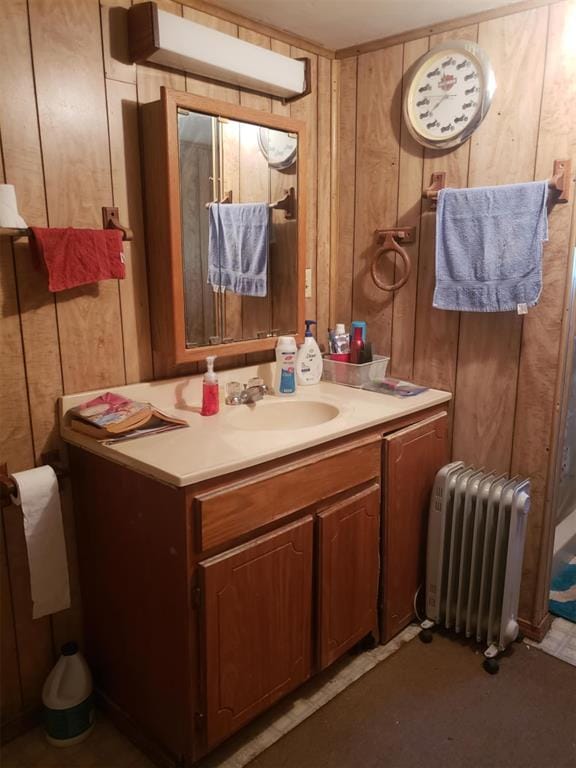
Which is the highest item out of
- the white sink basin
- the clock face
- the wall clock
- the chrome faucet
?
the wall clock

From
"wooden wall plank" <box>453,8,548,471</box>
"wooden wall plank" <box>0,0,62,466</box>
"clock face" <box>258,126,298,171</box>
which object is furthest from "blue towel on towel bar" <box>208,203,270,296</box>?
"wooden wall plank" <box>453,8,548,471</box>

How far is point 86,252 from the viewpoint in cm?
158

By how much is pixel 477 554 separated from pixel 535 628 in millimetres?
364

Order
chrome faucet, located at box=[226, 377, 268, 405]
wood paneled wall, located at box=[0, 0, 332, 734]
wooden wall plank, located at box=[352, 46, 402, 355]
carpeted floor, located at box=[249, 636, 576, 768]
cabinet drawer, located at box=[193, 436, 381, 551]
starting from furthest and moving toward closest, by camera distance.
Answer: wooden wall plank, located at box=[352, 46, 402, 355] → chrome faucet, located at box=[226, 377, 268, 405] → carpeted floor, located at box=[249, 636, 576, 768] → wood paneled wall, located at box=[0, 0, 332, 734] → cabinet drawer, located at box=[193, 436, 381, 551]

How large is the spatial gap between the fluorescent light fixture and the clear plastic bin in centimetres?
97

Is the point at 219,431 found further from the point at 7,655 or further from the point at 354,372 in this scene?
the point at 7,655

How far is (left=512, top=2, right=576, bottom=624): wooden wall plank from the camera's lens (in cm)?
179

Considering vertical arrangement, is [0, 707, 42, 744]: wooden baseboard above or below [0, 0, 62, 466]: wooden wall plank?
below

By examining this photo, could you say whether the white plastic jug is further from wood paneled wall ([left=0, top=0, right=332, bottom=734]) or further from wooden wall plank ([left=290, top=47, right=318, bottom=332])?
wooden wall plank ([left=290, top=47, right=318, bottom=332])

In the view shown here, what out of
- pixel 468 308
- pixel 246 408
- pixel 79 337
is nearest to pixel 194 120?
pixel 79 337

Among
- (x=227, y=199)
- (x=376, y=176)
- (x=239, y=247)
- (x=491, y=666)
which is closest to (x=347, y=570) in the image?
(x=491, y=666)

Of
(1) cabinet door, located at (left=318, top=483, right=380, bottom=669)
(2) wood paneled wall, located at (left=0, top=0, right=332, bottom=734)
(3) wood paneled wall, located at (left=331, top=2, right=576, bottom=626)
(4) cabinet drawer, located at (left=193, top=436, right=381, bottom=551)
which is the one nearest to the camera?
(4) cabinet drawer, located at (left=193, top=436, right=381, bottom=551)

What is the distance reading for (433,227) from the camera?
2145 mm

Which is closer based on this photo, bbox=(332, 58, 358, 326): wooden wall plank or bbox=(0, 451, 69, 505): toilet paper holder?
bbox=(0, 451, 69, 505): toilet paper holder
